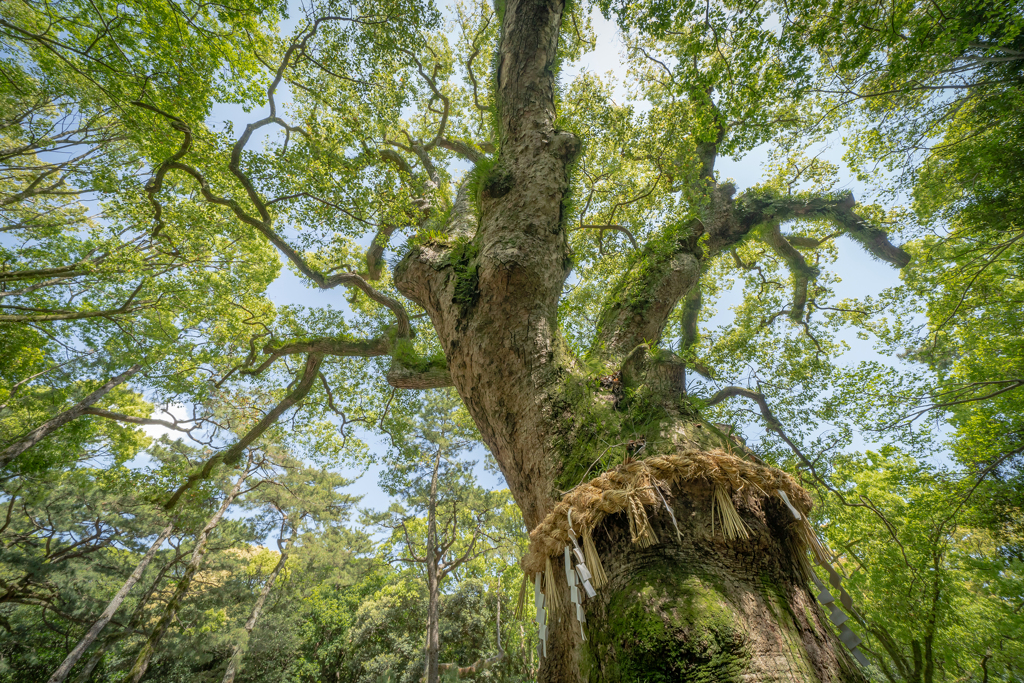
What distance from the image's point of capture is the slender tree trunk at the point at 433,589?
8367 millimetres

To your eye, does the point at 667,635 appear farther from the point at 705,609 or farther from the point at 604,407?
the point at 604,407

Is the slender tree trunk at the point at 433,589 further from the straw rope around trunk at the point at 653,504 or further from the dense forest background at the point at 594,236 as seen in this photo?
the straw rope around trunk at the point at 653,504

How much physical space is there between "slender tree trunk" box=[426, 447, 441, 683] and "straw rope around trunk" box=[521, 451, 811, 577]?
9.67 m

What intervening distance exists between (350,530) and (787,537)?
19.7m

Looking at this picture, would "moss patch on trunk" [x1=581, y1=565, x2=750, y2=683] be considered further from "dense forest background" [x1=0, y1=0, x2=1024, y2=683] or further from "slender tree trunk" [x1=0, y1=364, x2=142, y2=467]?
"slender tree trunk" [x1=0, y1=364, x2=142, y2=467]

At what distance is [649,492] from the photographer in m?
1.22

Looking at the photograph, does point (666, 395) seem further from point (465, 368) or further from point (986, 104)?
point (986, 104)

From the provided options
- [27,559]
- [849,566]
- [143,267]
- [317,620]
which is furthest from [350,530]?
[849,566]

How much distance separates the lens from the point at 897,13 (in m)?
2.97

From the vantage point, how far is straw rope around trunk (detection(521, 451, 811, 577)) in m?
1.20

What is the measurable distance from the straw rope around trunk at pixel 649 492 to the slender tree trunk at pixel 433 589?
9.67m

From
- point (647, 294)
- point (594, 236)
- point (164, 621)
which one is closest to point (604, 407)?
point (647, 294)

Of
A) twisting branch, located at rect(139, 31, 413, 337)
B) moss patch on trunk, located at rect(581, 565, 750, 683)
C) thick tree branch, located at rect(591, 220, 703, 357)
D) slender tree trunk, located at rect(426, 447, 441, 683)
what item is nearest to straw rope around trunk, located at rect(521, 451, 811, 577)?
moss patch on trunk, located at rect(581, 565, 750, 683)

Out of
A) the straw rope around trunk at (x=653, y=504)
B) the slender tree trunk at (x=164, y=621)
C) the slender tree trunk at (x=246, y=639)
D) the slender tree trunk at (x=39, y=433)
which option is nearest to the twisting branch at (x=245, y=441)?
the straw rope around trunk at (x=653, y=504)
